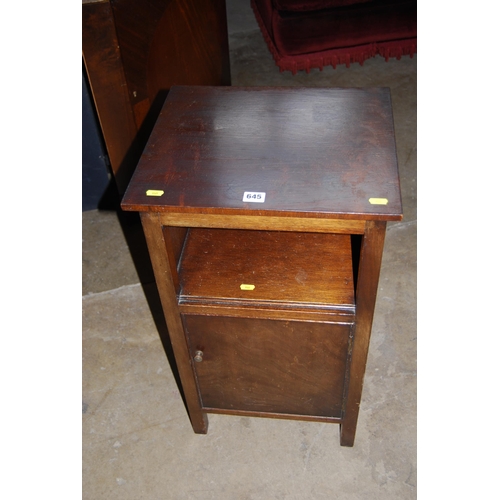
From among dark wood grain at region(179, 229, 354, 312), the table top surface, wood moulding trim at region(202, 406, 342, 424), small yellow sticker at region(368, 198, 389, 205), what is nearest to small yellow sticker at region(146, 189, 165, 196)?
the table top surface

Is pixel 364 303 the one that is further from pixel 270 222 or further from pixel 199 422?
pixel 199 422

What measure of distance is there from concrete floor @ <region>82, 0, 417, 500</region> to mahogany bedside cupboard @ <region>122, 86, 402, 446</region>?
18cm

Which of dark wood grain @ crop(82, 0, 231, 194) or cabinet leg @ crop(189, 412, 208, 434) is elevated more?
dark wood grain @ crop(82, 0, 231, 194)

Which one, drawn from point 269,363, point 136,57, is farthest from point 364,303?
point 136,57

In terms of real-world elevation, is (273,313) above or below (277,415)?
above

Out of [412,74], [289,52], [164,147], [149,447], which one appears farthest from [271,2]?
[149,447]

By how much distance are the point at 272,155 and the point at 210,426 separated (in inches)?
40.1

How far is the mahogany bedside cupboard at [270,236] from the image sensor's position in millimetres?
1290

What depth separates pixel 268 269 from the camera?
157cm

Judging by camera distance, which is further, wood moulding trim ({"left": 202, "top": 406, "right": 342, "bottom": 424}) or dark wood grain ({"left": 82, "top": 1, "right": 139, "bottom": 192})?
dark wood grain ({"left": 82, "top": 1, "right": 139, "bottom": 192})

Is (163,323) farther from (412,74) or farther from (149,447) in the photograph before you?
(412,74)

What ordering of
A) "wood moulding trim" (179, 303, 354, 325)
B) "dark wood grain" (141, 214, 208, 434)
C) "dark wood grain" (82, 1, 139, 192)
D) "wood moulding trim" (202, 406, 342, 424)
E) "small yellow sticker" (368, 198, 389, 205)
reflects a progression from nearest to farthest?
"small yellow sticker" (368, 198, 389, 205) < "dark wood grain" (141, 214, 208, 434) < "wood moulding trim" (179, 303, 354, 325) < "wood moulding trim" (202, 406, 342, 424) < "dark wood grain" (82, 1, 139, 192)

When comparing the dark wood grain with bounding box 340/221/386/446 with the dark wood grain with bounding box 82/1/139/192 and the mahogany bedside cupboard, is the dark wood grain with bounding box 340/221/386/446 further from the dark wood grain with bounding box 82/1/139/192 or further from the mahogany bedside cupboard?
the dark wood grain with bounding box 82/1/139/192

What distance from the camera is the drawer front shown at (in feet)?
5.08
